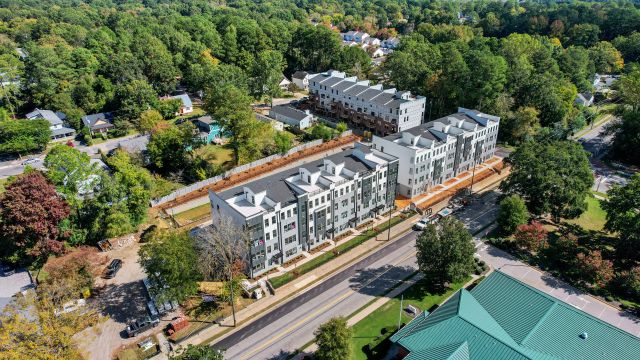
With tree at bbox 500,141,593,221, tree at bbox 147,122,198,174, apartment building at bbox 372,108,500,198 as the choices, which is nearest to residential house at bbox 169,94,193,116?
tree at bbox 147,122,198,174

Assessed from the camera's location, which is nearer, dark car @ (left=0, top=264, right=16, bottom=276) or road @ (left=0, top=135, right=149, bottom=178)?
dark car @ (left=0, top=264, right=16, bottom=276)

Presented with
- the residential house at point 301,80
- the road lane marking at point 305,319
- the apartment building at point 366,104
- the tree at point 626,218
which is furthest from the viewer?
the residential house at point 301,80

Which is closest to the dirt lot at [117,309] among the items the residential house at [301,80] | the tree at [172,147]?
the tree at [172,147]

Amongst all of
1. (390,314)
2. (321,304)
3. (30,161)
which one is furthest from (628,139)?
(30,161)

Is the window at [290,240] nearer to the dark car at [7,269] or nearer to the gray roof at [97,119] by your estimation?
the dark car at [7,269]

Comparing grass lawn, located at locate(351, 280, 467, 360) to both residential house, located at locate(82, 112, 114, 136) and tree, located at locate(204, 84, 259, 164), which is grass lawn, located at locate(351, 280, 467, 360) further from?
residential house, located at locate(82, 112, 114, 136)

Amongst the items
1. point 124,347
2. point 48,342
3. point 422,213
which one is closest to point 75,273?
point 124,347
